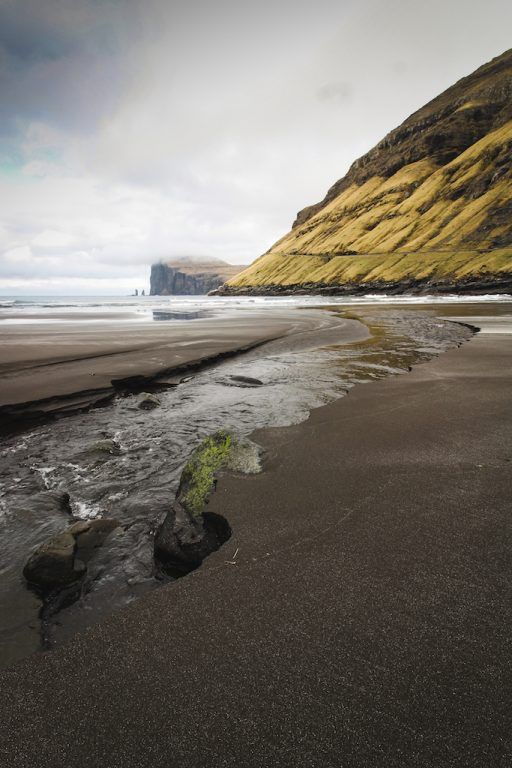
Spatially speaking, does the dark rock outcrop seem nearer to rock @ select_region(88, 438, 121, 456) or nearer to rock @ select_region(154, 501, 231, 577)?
rock @ select_region(154, 501, 231, 577)

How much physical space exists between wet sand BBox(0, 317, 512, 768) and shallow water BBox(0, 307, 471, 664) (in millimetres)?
423

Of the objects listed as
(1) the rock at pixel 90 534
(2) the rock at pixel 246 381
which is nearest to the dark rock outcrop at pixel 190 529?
(1) the rock at pixel 90 534

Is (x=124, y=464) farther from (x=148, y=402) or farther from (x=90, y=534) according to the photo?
(x=148, y=402)

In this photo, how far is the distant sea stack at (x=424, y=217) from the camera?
222 ft

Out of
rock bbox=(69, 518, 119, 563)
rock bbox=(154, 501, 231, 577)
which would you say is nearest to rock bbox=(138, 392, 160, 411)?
rock bbox=(69, 518, 119, 563)

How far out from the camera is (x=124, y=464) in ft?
13.8

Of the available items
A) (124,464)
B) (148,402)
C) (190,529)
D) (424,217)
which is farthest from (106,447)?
(424,217)

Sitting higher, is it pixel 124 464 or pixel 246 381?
pixel 246 381

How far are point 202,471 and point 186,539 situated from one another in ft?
3.63

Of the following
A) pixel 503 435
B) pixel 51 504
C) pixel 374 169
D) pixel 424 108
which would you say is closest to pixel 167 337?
pixel 51 504

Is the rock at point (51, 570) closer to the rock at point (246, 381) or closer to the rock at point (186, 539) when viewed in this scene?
the rock at point (186, 539)

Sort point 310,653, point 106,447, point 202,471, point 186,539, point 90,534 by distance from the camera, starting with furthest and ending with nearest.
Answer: point 106,447 → point 202,471 → point 90,534 → point 186,539 → point 310,653

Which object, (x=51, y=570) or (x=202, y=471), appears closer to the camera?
(x=51, y=570)

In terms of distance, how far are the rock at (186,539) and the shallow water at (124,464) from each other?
160 mm
